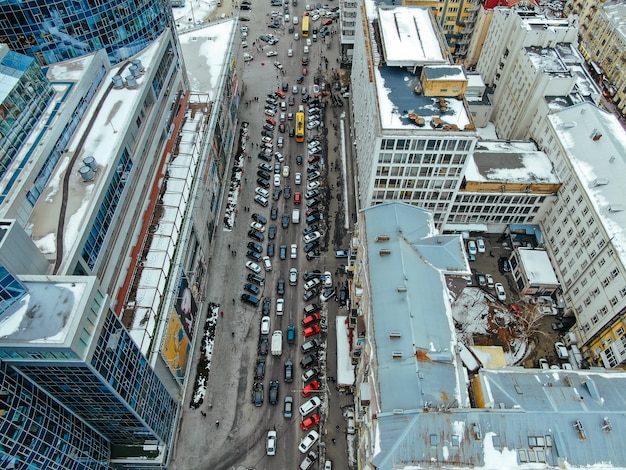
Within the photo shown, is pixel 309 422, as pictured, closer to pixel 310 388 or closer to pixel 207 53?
pixel 310 388

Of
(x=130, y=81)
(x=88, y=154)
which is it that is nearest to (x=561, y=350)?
(x=88, y=154)

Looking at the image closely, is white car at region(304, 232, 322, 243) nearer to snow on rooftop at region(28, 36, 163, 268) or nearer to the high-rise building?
snow on rooftop at region(28, 36, 163, 268)

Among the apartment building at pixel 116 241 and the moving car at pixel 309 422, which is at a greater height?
the apartment building at pixel 116 241

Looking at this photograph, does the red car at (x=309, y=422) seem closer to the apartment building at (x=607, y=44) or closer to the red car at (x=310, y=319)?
the red car at (x=310, y=319)

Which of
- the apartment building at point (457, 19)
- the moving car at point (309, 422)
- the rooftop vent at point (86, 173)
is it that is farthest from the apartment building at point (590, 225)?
the rooftop vent at point (86, 173)

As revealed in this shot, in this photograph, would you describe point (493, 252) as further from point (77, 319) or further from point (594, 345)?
point (77, 319)

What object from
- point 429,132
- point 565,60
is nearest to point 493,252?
point 429,132
